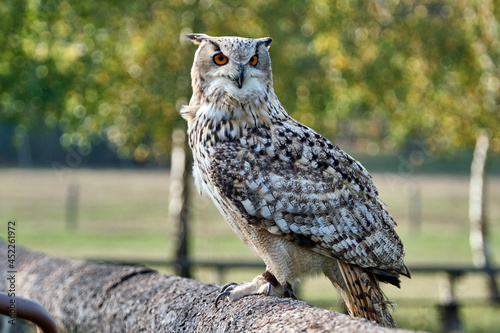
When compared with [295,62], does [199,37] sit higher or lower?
higher

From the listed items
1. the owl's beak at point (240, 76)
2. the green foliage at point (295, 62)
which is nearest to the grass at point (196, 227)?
the green foliage at point (295, 62)

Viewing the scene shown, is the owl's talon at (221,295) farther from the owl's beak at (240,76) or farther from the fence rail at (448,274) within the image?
the fence rail at (448,274)

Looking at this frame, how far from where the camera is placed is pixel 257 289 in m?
3.15

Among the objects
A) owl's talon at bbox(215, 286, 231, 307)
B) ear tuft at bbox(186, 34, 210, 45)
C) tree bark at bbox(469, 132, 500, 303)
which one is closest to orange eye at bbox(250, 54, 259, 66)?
ear tuft at bbox(186, 34, 210, 45)

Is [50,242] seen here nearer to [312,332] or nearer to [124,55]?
[124,55]

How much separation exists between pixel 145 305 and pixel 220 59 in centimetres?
121

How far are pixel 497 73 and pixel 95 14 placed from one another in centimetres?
613

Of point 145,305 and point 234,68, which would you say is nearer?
point 145,305

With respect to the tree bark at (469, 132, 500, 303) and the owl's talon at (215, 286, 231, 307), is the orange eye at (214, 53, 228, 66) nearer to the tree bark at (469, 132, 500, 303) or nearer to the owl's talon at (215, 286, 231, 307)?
the owl's talon at (215, 286, 231, 307)

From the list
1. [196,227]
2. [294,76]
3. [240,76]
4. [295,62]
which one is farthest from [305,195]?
[196,227]

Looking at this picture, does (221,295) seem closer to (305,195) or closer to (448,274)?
(305,195)

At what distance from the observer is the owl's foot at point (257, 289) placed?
113 inches

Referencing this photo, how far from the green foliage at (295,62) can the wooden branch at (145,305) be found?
4846mm

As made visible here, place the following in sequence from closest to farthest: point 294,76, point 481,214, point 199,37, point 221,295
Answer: point 221,295, point 199,37, point 294,76, point 481,214
